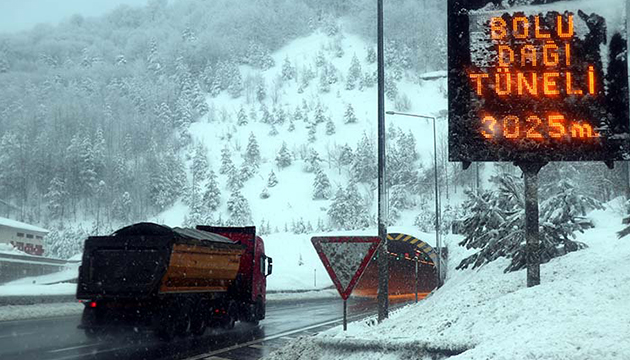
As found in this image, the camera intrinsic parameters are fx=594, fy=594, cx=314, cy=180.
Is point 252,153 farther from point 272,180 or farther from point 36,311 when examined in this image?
point 36,311

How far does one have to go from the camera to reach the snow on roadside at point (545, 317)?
618 centimetres

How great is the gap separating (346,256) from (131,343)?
313 inches

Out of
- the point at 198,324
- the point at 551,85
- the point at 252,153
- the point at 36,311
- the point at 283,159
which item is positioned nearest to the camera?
the point at 551,85

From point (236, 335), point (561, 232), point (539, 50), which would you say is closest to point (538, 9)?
point (539, 50)

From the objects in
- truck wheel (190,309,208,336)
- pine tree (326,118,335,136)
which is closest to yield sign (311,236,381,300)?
truck wheel (190,309,208,336)

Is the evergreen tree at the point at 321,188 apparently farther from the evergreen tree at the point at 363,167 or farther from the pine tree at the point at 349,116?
the pine tree at the point at 349,116

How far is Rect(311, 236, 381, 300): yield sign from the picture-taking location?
29.7 ft

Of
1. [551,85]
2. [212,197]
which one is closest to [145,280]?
[551,85]

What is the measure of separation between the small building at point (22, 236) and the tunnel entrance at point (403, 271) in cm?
3982

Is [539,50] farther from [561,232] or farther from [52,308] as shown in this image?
[52,308]

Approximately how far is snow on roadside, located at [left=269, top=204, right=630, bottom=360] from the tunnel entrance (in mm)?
32199

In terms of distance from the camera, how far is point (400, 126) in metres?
176

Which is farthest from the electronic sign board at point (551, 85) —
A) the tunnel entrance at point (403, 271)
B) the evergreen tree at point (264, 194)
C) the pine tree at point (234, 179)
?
the pine tree at point (234, 179)

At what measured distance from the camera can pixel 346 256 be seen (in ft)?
30.0
